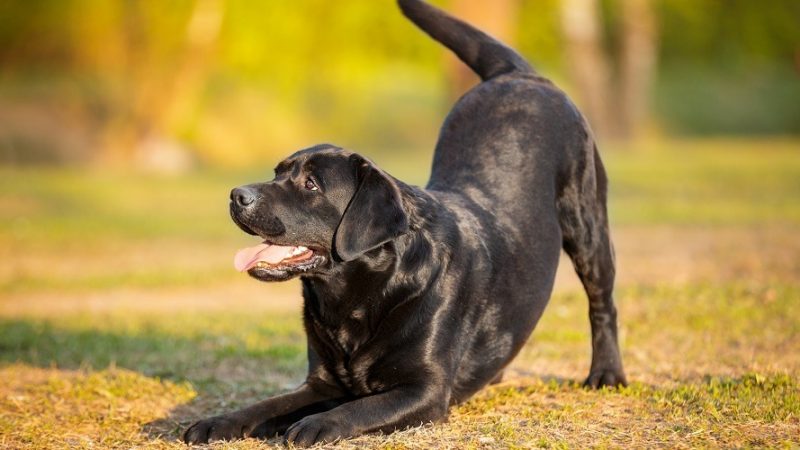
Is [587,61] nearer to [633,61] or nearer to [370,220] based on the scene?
[633,61]

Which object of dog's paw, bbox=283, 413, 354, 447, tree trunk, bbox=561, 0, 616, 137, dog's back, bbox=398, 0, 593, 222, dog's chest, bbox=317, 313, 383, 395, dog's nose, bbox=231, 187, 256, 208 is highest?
tree trunk, bbox=561, 0, 616, 137

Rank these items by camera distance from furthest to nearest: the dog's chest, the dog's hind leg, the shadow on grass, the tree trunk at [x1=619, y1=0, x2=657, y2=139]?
the tree trunk at [x1=619, y1=0, x2=657, y2=139], the dog's hind leg, the shadow on grass, the dog's chest

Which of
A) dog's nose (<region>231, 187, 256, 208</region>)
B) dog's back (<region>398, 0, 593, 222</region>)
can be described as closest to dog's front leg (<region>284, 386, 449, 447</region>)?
dog's nose (<region>231, 187, 256, 208</region>)

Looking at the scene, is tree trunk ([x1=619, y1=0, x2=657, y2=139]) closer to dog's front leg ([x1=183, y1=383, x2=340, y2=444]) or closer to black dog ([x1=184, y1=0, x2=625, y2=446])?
black dog ([x1=184, y1=0, x2=625, y2=446])

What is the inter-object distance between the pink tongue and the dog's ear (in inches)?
11.5

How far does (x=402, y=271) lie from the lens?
5289mm

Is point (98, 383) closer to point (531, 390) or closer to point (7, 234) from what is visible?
point (531, 390)

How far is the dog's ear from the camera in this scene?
5059 mm

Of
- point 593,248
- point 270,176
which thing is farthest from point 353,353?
point 270,176

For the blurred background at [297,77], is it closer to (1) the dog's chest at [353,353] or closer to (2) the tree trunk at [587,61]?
(2) the tree trunk at [587,61]

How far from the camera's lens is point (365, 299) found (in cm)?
527

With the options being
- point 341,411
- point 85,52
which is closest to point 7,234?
point 341,411

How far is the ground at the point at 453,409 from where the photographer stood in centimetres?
533

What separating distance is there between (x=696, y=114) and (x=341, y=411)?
135ft
